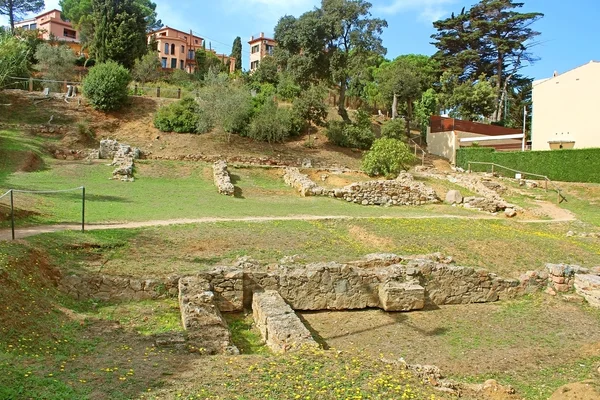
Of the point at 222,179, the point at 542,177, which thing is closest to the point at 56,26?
the point at 222,179

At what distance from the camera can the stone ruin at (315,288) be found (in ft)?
34.8

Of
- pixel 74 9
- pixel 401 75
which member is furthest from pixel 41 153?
pixel 74 9

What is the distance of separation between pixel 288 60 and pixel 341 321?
37.8 meters

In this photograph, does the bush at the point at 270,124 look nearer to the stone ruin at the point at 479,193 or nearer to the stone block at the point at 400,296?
the stone ruin at the point at 479,193

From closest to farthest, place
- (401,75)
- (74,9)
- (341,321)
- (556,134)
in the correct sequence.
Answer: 1. (341,321)
2. (556,134)
3. (401,75)
4. (74,9)

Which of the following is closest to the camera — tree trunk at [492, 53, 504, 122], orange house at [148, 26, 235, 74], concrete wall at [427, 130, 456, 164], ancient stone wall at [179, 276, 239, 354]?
ancient stone wall at [179, 276, 239, 354]

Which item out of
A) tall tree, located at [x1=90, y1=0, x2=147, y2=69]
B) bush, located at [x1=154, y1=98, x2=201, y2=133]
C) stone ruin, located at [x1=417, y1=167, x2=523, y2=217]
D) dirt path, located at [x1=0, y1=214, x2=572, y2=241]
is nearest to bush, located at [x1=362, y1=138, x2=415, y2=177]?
stone ruin, located at [x1=417, y1=167, x2=523, y2=217]

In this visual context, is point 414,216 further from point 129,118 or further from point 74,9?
point 74,9

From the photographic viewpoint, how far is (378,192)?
29.6 m

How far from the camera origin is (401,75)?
51531 millimetres

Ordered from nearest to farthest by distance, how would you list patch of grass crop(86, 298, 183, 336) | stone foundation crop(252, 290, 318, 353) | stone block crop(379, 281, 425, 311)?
stone foundation crop(252, 290, 318, 353) < patch of grass crop(86, 298, 183, 336) < stone block crop(379, 281, 425, 311)

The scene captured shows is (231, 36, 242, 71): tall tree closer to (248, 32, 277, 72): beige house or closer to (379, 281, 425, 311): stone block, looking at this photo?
(248, 32, 277, 72): beige house

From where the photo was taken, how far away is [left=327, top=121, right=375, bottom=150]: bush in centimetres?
4344

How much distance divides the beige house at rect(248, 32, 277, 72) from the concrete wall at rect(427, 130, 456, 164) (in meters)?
48.2
